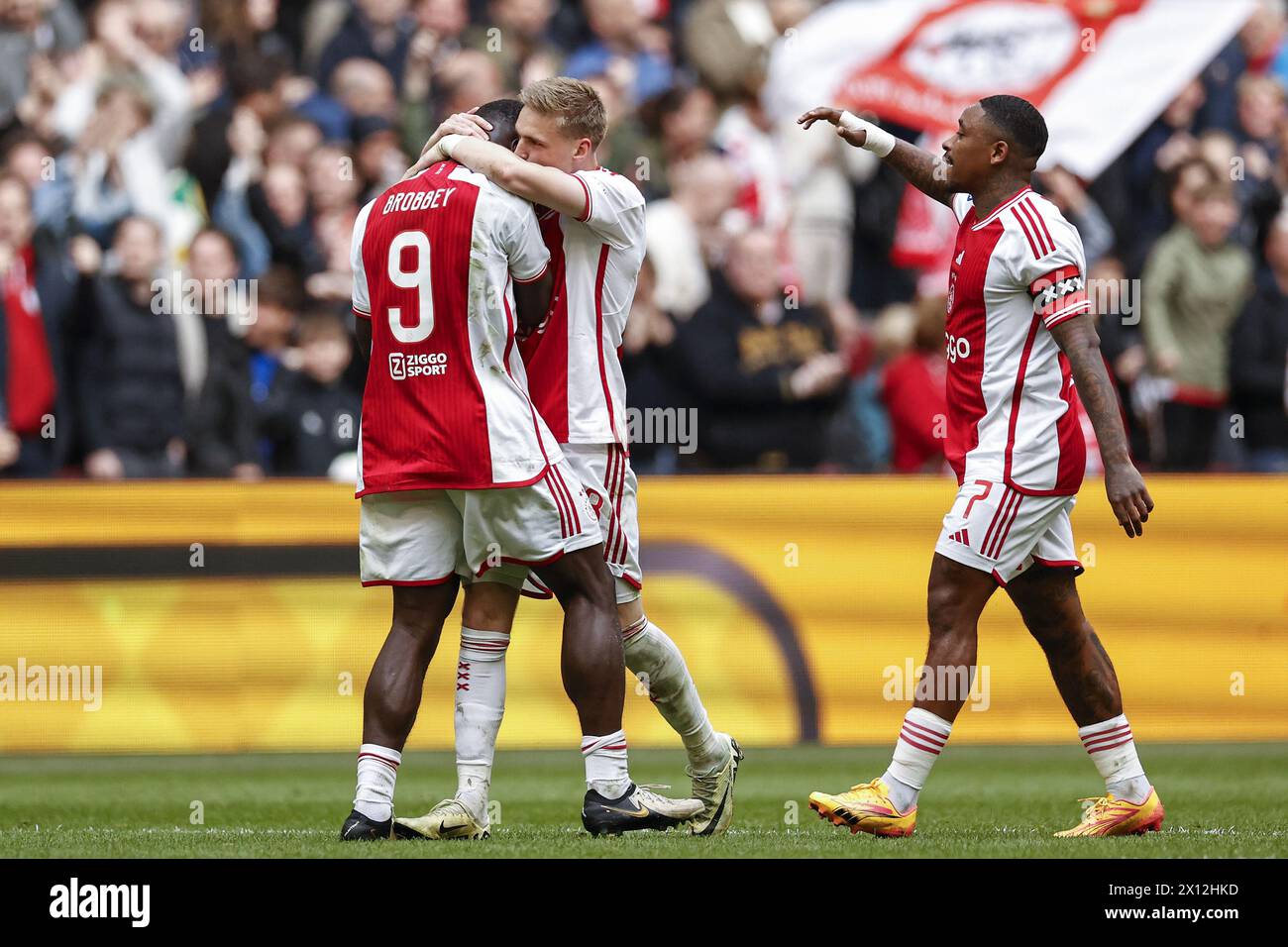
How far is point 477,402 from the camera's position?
6.62 metres

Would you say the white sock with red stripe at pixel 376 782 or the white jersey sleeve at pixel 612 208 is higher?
the white jersey sleeve at pixel 612 208

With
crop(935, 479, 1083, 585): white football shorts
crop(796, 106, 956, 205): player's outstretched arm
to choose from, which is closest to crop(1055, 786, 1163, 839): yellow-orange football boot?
crop(935, 479, 1083, 585): white football shorts

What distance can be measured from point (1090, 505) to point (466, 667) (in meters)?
5.15

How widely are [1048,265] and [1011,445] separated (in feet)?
2.07

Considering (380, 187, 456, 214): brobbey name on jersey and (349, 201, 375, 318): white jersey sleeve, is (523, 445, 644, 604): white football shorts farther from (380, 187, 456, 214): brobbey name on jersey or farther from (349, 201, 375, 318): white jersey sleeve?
(380, 187, 456, 214): brobbey name on jersey

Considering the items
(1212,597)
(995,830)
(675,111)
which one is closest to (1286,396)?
(1212,597)

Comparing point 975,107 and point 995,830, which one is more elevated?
point 975,107

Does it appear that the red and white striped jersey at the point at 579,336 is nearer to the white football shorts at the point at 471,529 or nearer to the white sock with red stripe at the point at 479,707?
the white football shorts at the point at 471,529

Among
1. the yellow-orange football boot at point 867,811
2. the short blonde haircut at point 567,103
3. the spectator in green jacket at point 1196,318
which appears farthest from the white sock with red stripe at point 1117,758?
the spectator in green jacket at point 1196,318

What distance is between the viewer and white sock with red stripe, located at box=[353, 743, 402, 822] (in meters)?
6.60

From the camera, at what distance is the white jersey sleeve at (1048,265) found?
6656mm

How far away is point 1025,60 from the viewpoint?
13.8 metres

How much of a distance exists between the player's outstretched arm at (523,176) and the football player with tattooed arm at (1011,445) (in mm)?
1398
